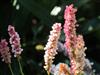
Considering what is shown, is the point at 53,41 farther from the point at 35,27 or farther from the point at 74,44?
the point at 35,27

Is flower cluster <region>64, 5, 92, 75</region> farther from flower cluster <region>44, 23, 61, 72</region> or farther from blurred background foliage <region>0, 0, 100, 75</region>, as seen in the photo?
blurred background foliage <region>0, 0, 100, 75</region>

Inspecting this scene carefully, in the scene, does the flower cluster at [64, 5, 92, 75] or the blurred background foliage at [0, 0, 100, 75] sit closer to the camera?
the flower cluster at [64, 5, 92, 75]

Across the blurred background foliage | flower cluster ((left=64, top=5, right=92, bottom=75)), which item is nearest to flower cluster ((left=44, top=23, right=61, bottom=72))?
flower cluster ((left=64, top=5, right=92, bottom=75))

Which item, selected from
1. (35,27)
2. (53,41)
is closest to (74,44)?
(53,41)

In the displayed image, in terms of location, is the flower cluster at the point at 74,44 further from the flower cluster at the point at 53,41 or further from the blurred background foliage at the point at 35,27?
the blurred background foliage at the point at 35,27

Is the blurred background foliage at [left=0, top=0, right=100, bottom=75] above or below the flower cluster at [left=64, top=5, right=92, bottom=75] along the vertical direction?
above

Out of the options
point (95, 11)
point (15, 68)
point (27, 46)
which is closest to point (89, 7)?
point (95, 11)

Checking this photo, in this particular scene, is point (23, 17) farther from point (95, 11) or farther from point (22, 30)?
point (95, 11)

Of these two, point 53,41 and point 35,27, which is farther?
point 35,27
